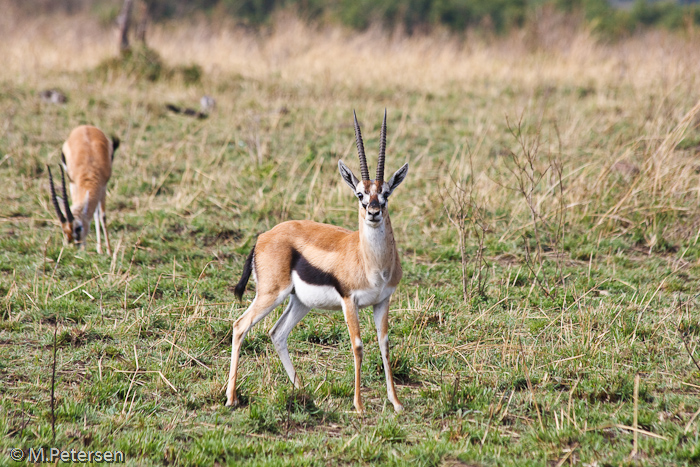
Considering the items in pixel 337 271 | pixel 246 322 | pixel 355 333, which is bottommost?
pixel 246 322

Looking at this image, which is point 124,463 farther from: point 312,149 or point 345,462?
point 312,149

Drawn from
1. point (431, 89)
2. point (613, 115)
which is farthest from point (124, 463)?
point (431, 89)

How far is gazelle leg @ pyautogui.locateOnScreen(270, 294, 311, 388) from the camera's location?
4.52m

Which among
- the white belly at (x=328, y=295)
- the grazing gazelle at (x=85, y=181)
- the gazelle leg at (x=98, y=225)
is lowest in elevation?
the gazelle leg at (x=98, y=225)

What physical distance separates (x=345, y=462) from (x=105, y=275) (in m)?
3.43

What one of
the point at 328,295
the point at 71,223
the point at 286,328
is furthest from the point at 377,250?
the point at 71,223

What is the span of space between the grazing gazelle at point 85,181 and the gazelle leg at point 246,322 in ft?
9.74

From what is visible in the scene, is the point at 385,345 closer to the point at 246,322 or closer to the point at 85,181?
the point at 246,322

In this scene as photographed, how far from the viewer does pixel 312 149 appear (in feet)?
31.6

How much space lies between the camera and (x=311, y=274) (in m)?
4.31

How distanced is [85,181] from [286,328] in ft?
12.8

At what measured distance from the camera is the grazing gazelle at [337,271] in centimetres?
413

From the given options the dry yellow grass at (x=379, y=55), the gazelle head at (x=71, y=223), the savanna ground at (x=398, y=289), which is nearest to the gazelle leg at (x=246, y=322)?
the savanna ground at (x=398, y=289)

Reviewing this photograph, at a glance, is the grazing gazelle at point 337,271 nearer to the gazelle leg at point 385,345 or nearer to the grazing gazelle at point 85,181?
the gazelle leg at point 385,345
